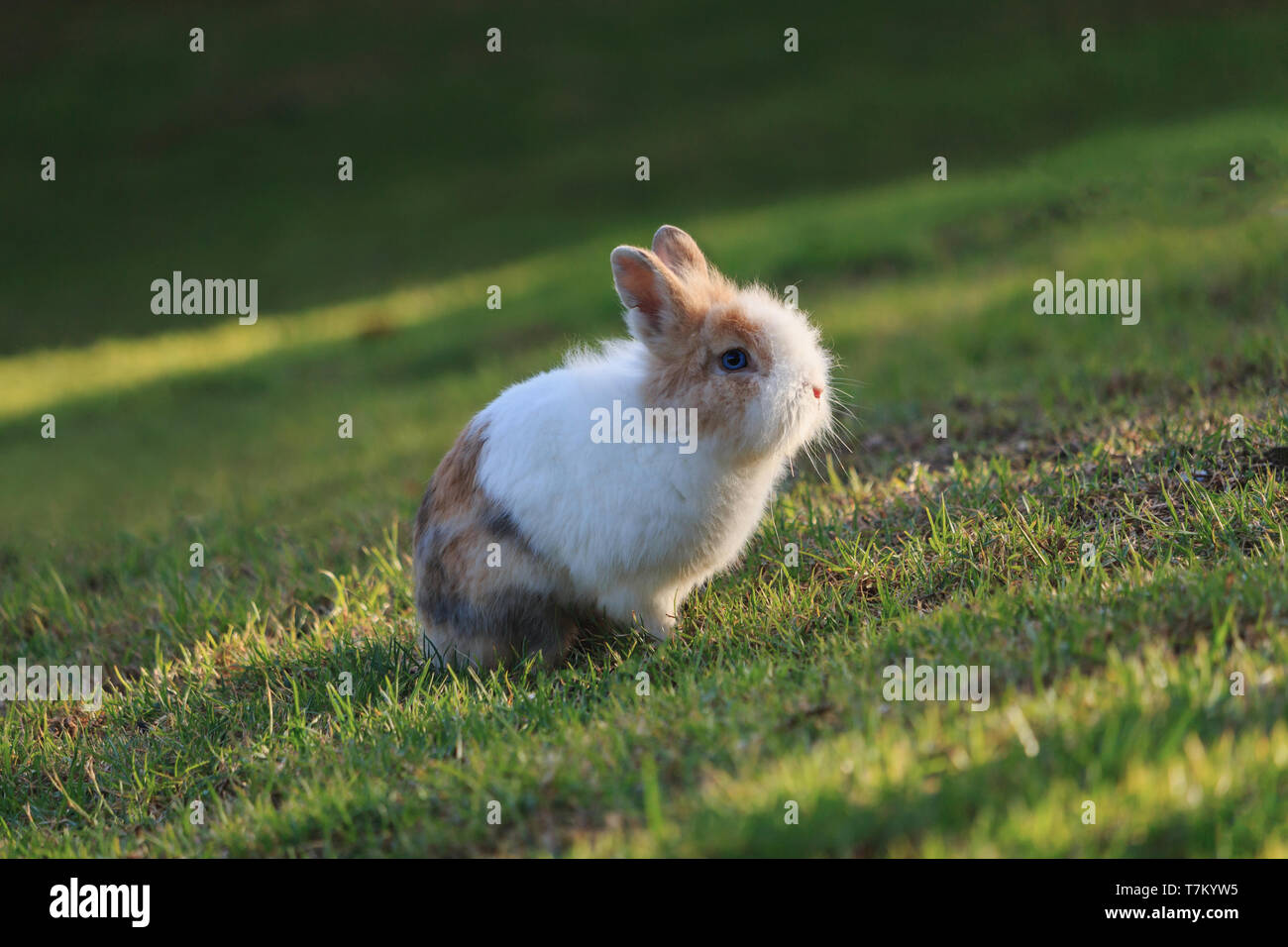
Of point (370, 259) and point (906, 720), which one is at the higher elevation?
point (370, 259)

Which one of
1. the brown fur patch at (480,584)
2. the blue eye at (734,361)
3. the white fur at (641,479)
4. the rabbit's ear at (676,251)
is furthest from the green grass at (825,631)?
the rabbit's ear at (676,251)

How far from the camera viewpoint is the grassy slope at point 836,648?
111 inches

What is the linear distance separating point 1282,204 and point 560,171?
13381 millimetres

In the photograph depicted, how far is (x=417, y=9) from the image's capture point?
86.7ft

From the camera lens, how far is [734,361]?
4.23 metres

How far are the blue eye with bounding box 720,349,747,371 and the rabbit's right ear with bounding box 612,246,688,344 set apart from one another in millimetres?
236

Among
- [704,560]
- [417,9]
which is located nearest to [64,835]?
[704,560]

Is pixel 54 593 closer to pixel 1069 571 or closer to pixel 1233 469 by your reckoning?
pixel 1069 571

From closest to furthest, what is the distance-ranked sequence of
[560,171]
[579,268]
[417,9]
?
1. [579,268]
2. [560,171]
3. [417,9]

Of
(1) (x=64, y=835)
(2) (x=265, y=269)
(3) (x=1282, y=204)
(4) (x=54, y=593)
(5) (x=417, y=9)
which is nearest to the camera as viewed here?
(1) (x=64, y=835)

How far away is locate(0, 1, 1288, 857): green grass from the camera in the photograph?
283cm

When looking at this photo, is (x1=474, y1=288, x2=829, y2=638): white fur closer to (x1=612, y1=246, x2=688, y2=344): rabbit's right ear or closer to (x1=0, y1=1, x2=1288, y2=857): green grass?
(x1=612, y1=246, x2=688, y2=344): rabbit's right ear

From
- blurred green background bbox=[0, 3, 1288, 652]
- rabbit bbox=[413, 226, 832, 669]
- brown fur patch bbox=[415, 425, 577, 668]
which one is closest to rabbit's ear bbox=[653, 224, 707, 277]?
rabbit bbox=[413, 226, 832, 669]

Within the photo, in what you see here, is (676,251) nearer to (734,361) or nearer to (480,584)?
(734,361)
